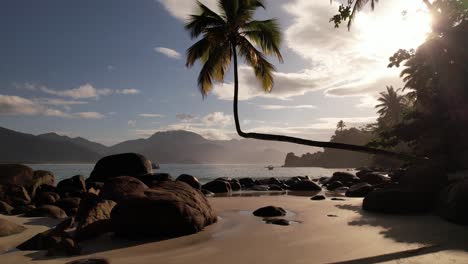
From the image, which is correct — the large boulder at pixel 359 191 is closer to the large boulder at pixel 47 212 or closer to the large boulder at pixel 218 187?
the large boulder at pixel 218 187

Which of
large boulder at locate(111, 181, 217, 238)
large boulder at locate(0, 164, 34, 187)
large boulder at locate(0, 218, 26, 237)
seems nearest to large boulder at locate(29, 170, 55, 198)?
large boulder at locate(0, 164, 34, 187)

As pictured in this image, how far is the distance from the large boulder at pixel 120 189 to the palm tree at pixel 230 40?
4.74 metres

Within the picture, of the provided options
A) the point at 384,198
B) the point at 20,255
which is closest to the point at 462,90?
the point at 384,198

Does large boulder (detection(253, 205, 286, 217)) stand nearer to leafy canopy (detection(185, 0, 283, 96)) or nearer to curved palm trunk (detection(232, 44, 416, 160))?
curved palm trunk (detection(232, 44, 416, 160))

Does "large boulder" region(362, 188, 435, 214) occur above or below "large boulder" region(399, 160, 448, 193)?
below

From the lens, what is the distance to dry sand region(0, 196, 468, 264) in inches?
216

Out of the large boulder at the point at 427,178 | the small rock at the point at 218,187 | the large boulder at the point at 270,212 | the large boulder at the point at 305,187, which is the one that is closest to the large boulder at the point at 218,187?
the small rock at the point at 218,187

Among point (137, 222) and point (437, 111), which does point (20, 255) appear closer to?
point (137, 222)

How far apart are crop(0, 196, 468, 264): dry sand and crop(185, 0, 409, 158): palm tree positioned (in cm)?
649

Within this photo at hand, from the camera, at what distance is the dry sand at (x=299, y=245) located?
548 centimetres

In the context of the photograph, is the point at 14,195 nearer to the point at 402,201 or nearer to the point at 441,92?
the point at 402,201

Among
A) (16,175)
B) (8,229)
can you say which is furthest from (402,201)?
(16,175)

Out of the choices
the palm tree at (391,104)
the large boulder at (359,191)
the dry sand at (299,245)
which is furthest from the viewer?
the palm tree at (391,104)

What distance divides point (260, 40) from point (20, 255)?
10.6 meters
